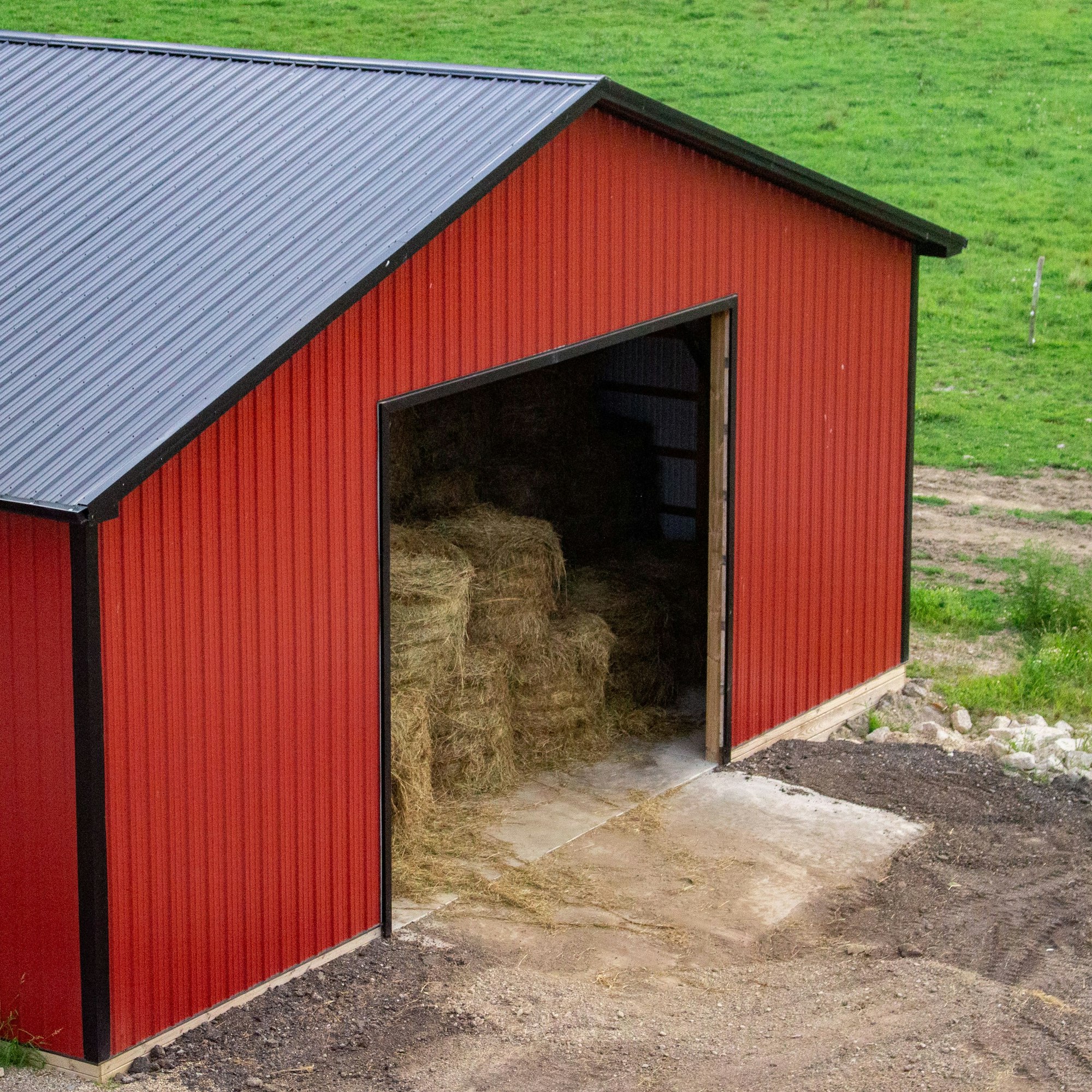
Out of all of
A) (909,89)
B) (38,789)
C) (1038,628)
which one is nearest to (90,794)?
(38,789)

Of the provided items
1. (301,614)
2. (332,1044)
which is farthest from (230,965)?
(301,614)

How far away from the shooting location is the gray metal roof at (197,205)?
9289 mm

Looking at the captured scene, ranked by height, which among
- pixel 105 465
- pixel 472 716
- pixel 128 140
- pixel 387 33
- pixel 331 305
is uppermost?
pixel 387 33

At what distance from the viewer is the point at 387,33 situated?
119 ft

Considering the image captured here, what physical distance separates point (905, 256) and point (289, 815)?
7.98 m

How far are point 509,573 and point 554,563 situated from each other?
51 centimetres

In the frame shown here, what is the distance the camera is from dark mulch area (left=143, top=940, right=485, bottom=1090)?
9.58 m

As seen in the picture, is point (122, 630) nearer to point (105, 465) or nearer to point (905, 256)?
point (105, 465)

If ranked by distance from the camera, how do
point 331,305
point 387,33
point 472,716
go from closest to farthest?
point 331,305, point 472,716, point 387,33

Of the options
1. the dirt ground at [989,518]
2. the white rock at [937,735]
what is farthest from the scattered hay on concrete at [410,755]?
the dirt ground at [989,518]

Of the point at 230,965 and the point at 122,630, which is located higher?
the point at 122,630

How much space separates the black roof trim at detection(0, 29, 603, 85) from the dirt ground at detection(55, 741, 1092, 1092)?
16.6 feet

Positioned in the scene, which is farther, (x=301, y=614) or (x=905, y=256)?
(x=905, y=256)

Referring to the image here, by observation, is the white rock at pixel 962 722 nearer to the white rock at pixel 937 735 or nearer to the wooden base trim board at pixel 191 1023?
the white rock at pixel 937 735
